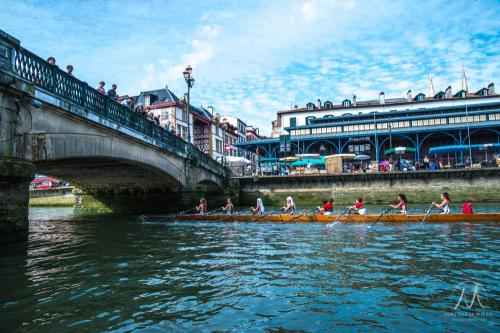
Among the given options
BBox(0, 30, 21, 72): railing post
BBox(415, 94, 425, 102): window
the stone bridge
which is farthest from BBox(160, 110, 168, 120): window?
BBox(0, 30, 21, 72): railing post

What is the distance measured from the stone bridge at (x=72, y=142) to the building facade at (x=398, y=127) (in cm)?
2267

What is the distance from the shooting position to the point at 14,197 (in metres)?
9.09

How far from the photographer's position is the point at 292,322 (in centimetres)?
463

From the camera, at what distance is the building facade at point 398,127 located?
143 feet

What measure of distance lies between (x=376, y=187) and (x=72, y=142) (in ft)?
90.8

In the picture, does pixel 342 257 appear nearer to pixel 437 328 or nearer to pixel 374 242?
pixel 374 242

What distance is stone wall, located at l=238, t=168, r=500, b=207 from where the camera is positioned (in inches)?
1222

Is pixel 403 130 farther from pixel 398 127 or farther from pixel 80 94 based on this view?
pixel 80 94

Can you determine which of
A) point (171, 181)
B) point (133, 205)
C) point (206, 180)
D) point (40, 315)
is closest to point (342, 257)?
point (40, 315)

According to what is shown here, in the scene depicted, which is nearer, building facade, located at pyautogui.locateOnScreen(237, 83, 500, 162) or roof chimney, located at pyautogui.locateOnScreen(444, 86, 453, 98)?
building facade, located at pyautogui.locateOnScreen(237, 83, 500, 162)

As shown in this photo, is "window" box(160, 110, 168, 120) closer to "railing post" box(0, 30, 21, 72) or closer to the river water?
the river water

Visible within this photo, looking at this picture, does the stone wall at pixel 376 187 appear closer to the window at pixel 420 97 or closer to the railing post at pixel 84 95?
the railing post at pixel 84 95

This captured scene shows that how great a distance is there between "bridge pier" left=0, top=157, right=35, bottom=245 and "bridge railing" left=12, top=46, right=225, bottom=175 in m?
2.71

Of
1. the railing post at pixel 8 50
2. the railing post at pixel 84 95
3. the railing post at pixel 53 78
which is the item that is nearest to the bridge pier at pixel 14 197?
the railing post at pixel 8 50
